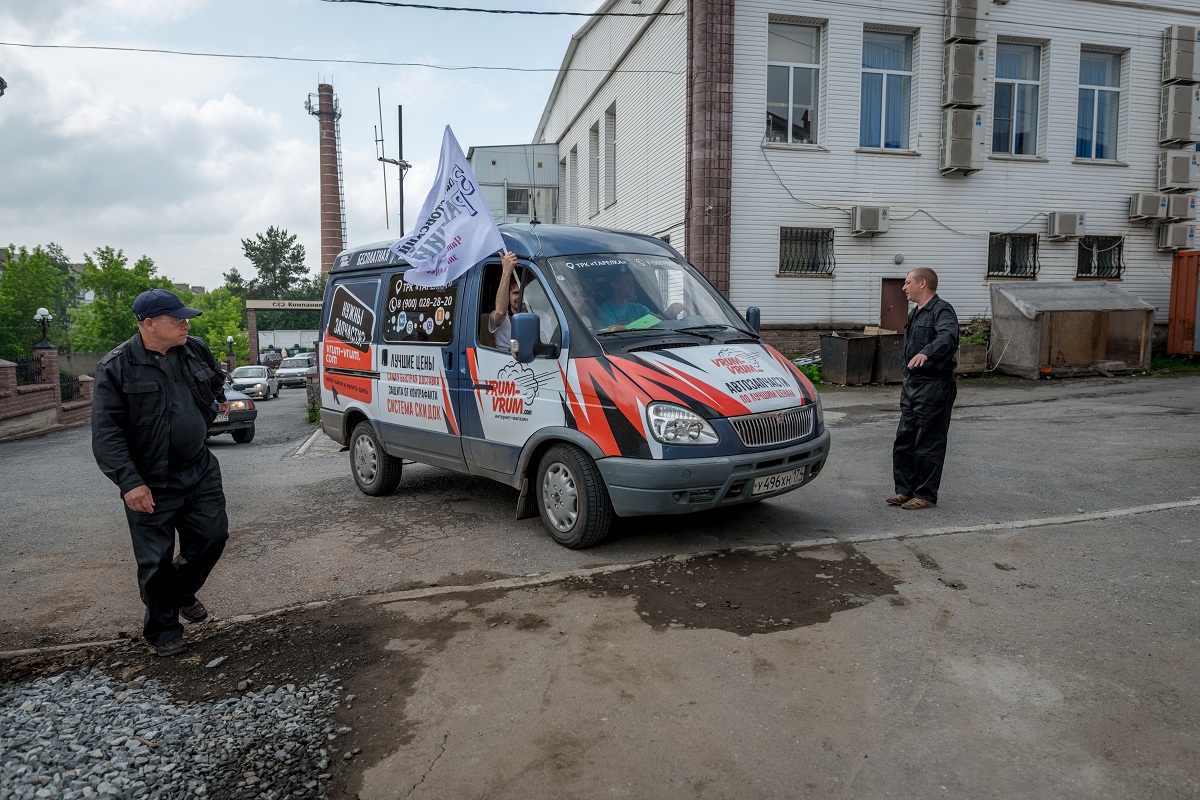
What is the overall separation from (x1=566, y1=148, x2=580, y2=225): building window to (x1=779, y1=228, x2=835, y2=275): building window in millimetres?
12247

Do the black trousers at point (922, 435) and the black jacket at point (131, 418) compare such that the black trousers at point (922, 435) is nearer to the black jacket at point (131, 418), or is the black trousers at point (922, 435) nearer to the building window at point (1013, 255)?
the black jacket at point (131, 418)

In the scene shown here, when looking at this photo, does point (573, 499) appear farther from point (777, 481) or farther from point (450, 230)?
point (450, 230)

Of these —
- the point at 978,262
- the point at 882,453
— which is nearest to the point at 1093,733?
the point at 882,453

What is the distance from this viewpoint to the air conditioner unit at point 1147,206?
1945cm

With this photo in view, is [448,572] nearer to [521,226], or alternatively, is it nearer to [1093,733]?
[521,226]

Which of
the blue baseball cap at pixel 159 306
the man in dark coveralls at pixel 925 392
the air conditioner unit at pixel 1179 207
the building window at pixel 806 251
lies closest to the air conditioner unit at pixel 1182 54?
the air conditioner unit at pixel 1179 207

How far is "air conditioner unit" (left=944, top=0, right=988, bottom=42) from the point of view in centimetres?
1773

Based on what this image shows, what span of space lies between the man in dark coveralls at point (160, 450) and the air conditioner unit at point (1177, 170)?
75.3ft

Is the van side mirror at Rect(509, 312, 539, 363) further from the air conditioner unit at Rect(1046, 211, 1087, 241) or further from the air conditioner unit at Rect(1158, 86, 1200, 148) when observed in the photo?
the air conditioner unit at Rect(1158, 86, 1200, 148)

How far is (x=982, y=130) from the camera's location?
18.1 meters

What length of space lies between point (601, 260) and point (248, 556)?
345 cm

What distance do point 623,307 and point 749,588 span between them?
224 cm

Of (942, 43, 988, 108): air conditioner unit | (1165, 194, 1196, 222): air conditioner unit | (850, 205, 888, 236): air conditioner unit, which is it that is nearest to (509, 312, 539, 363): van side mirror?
(850, 205, 888, 236): air conditioner unit

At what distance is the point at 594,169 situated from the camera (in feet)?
86.7
